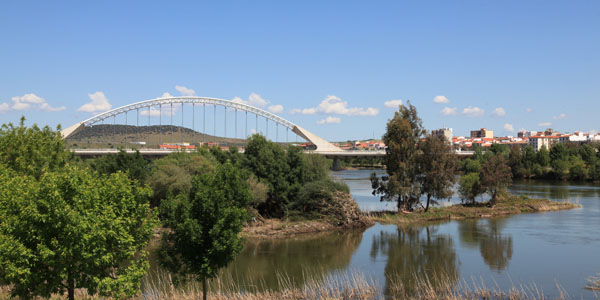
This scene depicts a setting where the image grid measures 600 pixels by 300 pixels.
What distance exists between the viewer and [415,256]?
76.0ft

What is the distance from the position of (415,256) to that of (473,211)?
13.0m

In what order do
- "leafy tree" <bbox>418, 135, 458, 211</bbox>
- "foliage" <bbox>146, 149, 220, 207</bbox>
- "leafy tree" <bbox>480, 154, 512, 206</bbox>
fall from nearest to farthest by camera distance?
"foliage" <bbox>146, 149, 220, 207</bbox>, "leafy tree" <bbox>418, 135, 458, 211</bbox>, "leafy tree" <bbox>480, 154, 512, 206</bbox>

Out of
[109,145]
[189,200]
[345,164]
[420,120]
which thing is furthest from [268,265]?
[345,164]

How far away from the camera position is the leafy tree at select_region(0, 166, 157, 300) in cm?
1072

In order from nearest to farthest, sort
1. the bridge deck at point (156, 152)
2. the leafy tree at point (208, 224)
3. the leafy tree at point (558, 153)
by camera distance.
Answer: the leafy tree at point (208, 224) → the bridge deck at point (156, 152) → the leafy tree at point (558, 153)

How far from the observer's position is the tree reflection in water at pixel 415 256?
61.0ft

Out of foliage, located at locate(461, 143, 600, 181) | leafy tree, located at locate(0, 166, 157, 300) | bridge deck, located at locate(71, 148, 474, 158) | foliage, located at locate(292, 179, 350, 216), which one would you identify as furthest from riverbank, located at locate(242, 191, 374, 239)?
foliage, located at locate(461, 143, 600, 181)

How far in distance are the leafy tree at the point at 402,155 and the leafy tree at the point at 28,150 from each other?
742 inches

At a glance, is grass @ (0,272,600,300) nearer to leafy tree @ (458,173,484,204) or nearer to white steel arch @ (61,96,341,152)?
leafy tree @ (458,173,484,204)

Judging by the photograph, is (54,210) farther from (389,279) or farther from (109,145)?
(109,145)

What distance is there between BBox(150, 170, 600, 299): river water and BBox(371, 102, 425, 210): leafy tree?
2969 millimetres

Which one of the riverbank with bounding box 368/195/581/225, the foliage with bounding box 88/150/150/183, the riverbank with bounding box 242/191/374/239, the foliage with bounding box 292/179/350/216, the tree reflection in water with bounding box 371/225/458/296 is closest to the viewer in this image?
the tree reflection in water with bounding box 371/225/458/296

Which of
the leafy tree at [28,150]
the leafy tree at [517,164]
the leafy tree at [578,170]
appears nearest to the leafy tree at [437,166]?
the leafy tree at [28,150]

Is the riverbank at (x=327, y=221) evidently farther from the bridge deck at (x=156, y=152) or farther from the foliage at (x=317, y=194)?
the bridge deck at (x=156, y=152)
